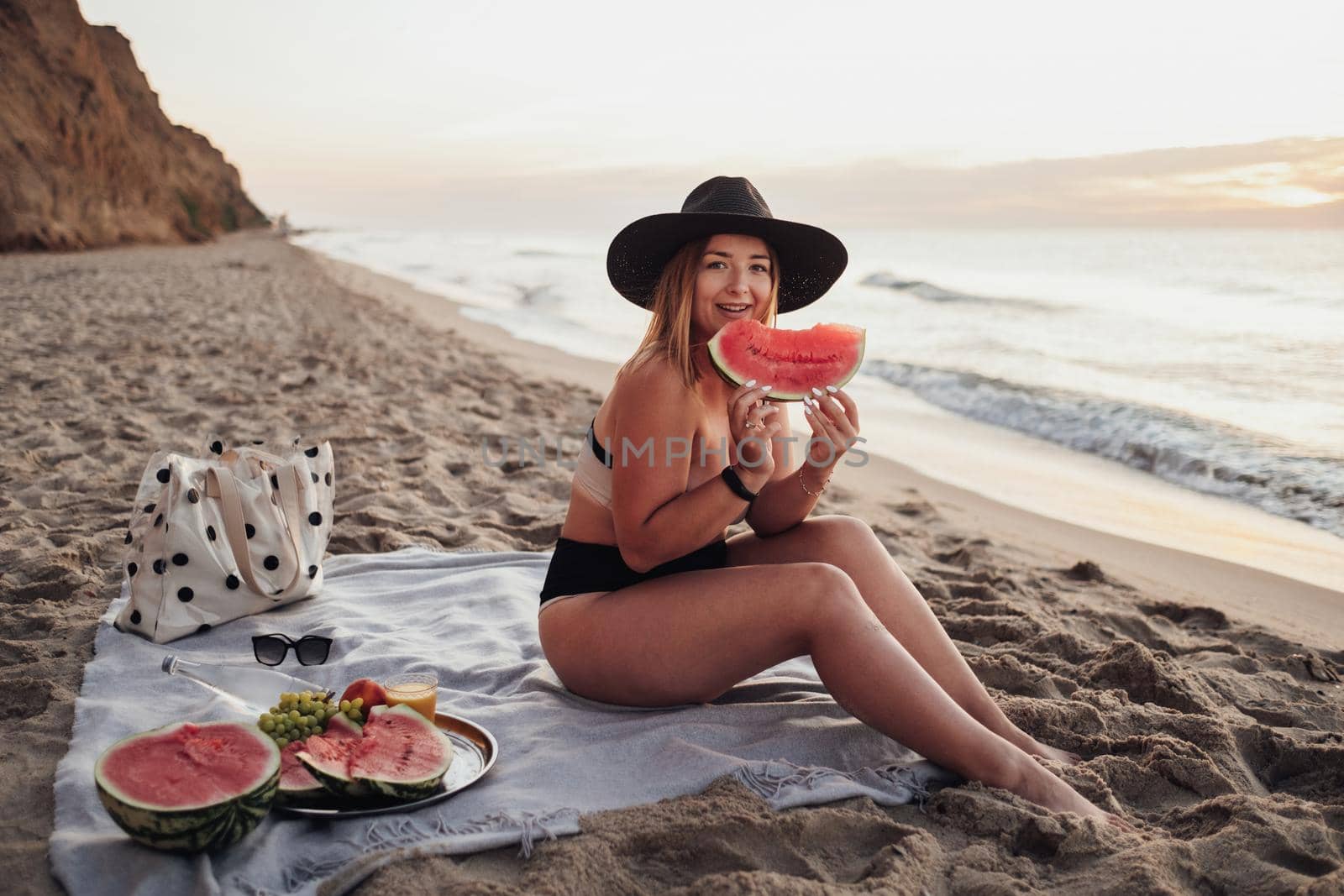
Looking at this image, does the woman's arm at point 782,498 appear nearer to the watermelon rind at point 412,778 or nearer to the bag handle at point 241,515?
the watermelon rind at point 412,778

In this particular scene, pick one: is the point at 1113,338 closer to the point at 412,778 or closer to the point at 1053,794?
the point at 1053,794

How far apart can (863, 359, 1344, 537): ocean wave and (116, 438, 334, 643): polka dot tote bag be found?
5.94 meters

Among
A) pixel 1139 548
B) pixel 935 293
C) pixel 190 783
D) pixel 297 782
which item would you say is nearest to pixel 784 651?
pixel 297 782

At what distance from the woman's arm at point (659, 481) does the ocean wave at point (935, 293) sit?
701 inches

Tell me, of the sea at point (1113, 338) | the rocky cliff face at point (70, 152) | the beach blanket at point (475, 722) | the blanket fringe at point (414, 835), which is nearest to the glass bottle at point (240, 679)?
the beach blanket at point (475, 722)

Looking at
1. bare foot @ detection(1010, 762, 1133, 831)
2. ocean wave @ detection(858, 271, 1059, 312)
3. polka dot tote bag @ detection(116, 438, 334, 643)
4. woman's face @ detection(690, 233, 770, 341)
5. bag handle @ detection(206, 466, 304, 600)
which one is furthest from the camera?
ocean wave @ detection(858, 271, 1059, 312)

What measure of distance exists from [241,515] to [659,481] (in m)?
1.63

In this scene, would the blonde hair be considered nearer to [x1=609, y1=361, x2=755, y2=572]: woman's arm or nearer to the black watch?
[x1=609, y1=361, x2=755, y2=572]: woman's arm

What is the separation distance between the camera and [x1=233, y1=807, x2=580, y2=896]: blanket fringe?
193 centimetres

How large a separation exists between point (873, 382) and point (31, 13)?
25096mm

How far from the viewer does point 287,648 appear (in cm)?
297

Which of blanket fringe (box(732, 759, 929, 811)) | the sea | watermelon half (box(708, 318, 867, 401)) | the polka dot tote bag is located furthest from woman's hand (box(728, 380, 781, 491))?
the sea

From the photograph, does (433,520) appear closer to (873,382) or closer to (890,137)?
(873,382)

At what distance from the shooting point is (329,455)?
3541 mm
